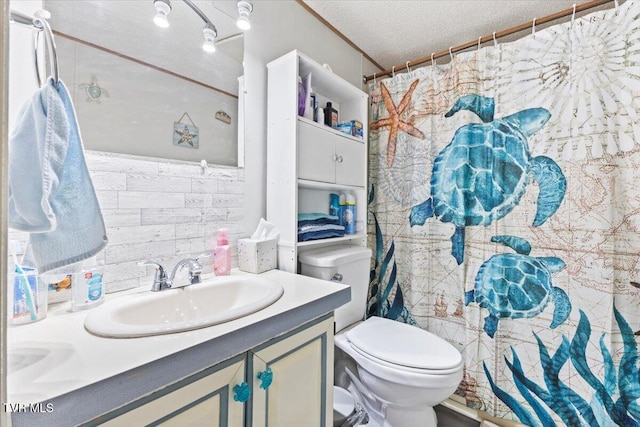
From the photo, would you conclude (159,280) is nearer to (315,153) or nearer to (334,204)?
(315,153)

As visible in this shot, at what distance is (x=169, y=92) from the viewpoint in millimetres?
993

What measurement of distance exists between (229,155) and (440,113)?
121 centimetres

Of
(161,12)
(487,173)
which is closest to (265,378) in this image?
(161,12)

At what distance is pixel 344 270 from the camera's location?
4.51 feet

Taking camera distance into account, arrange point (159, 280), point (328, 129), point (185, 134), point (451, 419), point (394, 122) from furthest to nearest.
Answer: point (394, 122), point (451, 419), point (328, 129), point (185, 134), point (159, 280)

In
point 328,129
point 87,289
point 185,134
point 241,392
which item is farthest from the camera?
point 328,129

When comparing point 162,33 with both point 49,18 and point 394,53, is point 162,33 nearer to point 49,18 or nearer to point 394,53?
point 49,18

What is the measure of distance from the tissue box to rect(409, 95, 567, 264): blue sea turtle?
0.97 metres

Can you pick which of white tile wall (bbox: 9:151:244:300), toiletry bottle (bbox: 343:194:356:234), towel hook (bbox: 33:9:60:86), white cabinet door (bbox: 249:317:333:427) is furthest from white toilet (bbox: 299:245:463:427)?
towel hook (bbox: 33:9:60:86)

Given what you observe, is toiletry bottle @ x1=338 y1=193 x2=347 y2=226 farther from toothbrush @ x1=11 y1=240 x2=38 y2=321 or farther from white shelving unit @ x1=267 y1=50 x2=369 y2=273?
toothbrush @ x1=11 y1=240 x2=38 y2=321

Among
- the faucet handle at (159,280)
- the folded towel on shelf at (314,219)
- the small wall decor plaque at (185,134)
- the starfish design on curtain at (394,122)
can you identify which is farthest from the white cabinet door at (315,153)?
the faucet handle at (159,280)

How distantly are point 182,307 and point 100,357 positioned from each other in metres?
0.38

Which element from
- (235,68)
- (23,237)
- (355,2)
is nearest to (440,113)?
(355,2)

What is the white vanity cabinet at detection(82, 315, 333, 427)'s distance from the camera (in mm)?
527
